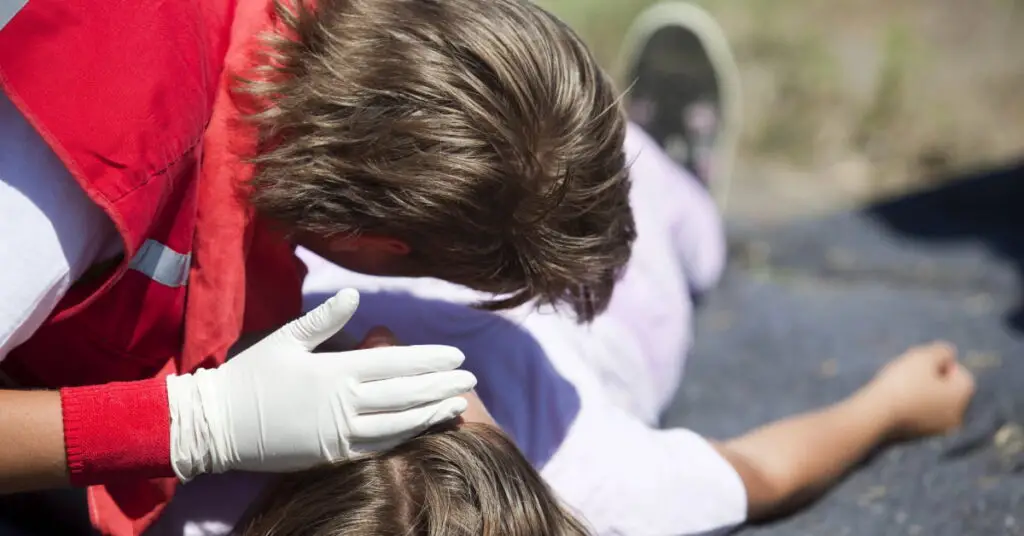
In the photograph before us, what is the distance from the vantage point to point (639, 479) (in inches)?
38.3

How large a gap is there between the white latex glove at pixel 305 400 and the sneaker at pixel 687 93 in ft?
3.27

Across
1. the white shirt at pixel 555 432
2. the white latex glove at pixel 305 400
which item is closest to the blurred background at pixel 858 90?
the white shirt at pixel 555 432

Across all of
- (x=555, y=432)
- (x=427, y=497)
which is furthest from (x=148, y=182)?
(x=555, y=432)

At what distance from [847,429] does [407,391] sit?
23.6 inches

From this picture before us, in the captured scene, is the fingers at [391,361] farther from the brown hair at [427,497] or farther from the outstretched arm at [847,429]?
the outstretched arm at [847,429]

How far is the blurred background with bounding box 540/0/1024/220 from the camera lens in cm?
203

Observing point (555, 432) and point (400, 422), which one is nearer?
point (400, 422)

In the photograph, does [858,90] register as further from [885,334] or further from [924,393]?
[924,393]

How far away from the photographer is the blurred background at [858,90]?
2.03 metres

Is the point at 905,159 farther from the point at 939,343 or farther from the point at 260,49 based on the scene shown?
the point at 260,49

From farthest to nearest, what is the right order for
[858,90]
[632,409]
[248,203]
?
[858,90] < [632,409] < [248,203]

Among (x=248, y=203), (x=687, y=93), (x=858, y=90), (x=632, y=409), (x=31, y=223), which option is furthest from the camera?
(x=858, y=90)

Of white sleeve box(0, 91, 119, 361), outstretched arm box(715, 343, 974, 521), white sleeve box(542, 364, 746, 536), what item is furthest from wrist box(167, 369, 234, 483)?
outstretched arm box(715, 343, 974, 521)

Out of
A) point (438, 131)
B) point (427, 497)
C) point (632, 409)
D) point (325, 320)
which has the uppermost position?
point (438, 131)
